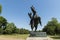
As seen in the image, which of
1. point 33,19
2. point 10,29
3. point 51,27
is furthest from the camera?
point 51,27

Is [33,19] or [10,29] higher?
[10,29]

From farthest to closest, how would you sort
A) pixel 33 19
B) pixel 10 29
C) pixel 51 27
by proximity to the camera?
pixel 51 27 < pixel 10 29 < pixel 33 19

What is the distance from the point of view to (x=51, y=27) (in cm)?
6856

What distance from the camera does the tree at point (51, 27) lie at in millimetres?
65550

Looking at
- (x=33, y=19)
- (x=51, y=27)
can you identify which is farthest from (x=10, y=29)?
(x=33, y=19)

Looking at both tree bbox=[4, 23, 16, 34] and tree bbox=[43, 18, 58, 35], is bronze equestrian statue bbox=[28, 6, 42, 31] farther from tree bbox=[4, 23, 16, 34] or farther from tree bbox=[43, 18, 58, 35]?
tree bbox=[4, 23, 16, 34]

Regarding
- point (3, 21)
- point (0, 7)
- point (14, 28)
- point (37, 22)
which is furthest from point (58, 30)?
point (37, 22)

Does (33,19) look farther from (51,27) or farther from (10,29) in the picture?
(51,27)

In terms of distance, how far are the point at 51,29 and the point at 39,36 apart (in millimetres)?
48837

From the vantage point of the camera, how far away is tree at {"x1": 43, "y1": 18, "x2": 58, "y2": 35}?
65.6 metres

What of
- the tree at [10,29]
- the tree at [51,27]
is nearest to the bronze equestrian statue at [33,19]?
the tree at [51,27]

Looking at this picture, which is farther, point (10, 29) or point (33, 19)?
point (10, 29)

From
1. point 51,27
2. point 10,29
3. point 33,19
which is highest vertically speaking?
point 51,27

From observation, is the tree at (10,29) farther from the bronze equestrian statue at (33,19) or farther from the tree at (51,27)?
the bronze equestrian statue at (33,19)
